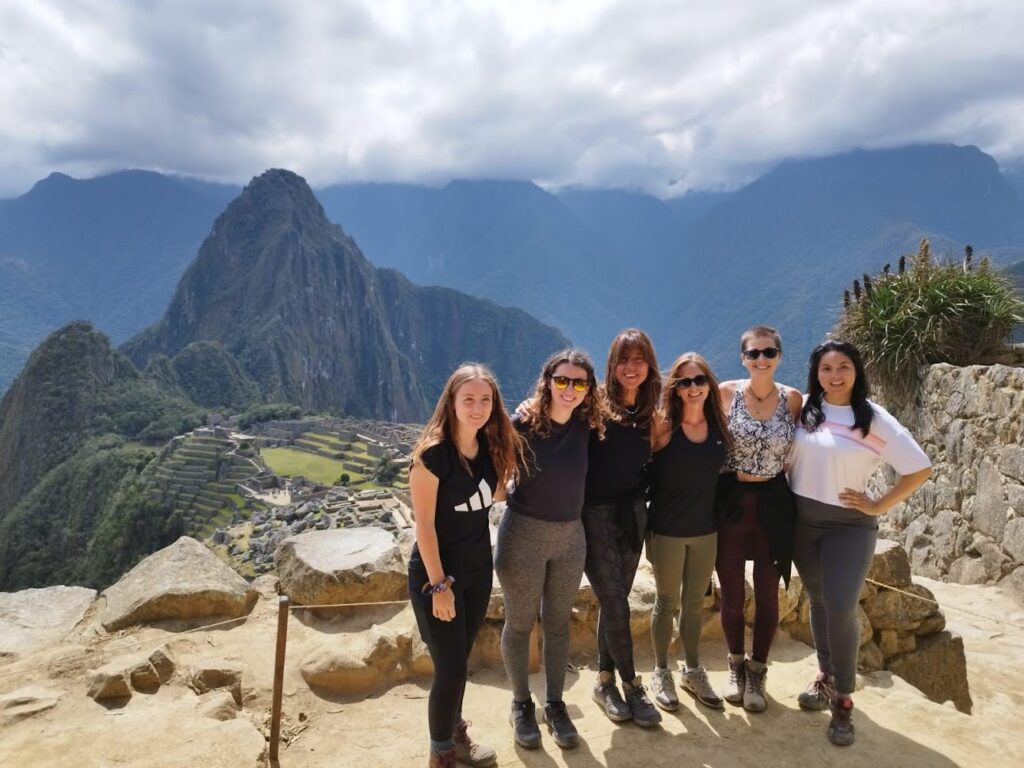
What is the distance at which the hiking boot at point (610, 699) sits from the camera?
2.96m

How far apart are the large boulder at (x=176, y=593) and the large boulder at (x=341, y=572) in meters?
0.36

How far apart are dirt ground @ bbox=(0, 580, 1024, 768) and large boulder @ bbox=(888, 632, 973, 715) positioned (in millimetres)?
270

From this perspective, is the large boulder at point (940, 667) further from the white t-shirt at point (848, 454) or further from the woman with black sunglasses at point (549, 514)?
the woman with black sunglasses at point (549, 514)

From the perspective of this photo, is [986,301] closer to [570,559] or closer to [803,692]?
[803,692]

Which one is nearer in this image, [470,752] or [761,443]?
[470,752]

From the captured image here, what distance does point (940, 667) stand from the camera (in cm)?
421

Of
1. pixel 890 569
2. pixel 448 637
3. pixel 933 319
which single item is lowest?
pixel 890 569

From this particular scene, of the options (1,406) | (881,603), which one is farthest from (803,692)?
(1,406)

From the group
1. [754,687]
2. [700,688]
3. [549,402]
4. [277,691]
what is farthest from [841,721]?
[277,691]

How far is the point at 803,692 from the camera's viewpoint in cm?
325

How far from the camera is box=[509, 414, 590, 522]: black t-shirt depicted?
2596 mm

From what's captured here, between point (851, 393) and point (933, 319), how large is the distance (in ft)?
14.9

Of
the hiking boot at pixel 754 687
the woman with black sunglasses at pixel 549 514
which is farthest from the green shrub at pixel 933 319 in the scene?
the woman with black sunglasses at pixel 549 514

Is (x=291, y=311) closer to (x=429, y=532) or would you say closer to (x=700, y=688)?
(x=700, y=688)
